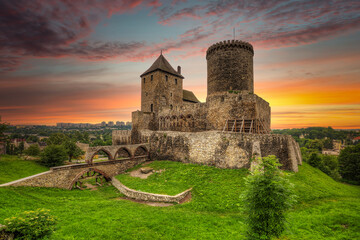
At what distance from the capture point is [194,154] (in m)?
19.0

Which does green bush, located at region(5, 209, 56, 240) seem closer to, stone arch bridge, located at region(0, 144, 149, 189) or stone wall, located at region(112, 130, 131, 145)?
stone arch bridge, located at region(0, 144, 149, 189)

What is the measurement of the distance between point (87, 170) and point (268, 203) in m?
19.3

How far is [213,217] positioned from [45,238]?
330 inches

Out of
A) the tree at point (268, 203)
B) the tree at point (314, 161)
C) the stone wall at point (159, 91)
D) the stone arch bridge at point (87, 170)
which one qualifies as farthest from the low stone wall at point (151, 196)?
the tree at point (314, 161)

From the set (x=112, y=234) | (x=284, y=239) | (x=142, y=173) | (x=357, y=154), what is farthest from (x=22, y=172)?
(x=357, y=154)

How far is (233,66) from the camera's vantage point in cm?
2341

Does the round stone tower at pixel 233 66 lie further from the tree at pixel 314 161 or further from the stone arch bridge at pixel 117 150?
the tree at pixel 314 161

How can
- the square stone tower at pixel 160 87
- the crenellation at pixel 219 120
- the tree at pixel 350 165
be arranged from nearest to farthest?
the crenellation at pixel 219 120, the tree at pixel 350 165, the square stone tower at pixel 160 87

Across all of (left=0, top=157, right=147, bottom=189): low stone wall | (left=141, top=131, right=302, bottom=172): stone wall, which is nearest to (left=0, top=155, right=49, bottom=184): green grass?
(left=0, top=157, right=147, bottom=189): low stone wall

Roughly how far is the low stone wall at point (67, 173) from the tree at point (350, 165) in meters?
39.3

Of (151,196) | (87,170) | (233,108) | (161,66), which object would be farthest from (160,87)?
(151,196)

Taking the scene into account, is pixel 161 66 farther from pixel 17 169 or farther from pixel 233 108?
pixel 17 169

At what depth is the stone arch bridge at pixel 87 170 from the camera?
49.2ft

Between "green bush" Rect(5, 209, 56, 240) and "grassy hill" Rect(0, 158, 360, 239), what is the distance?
2524 mm
